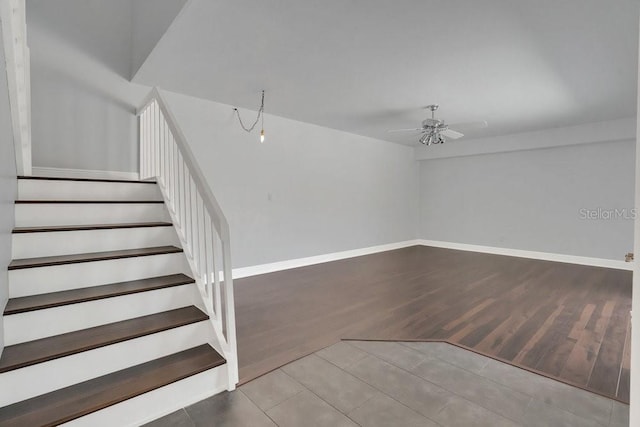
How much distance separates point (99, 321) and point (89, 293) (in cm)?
19

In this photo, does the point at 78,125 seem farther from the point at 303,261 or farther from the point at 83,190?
the point at 303,261

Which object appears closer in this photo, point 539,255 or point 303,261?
point 303,261

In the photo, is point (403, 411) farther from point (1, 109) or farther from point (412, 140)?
point (412, 140)

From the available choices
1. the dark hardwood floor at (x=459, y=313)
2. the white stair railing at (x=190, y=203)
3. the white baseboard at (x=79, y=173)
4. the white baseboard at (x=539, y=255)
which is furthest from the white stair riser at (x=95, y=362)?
the white baseboard at (x=539, y=255)

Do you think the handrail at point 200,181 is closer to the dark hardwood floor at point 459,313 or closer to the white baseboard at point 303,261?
the dark hardwood floor at point 459,313

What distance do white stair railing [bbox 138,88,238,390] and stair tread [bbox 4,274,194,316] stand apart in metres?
0.19

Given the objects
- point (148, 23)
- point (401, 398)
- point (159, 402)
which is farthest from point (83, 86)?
point (401, 398)

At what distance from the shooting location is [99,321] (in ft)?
6.09

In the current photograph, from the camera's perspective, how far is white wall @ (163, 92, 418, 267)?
442cm

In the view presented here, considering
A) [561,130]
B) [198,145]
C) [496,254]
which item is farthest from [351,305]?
[561,130]

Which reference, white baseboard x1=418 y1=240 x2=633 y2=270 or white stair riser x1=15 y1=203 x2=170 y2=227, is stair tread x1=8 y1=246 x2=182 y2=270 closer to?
white stair riser x1=15 y1=203 x2=170 y2=227

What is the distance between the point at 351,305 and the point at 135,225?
2336 millimetres

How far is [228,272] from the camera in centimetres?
195

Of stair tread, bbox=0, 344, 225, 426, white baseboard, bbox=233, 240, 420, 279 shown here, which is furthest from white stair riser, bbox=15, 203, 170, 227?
white baseboard, bbox=233, 240, 420, 279
